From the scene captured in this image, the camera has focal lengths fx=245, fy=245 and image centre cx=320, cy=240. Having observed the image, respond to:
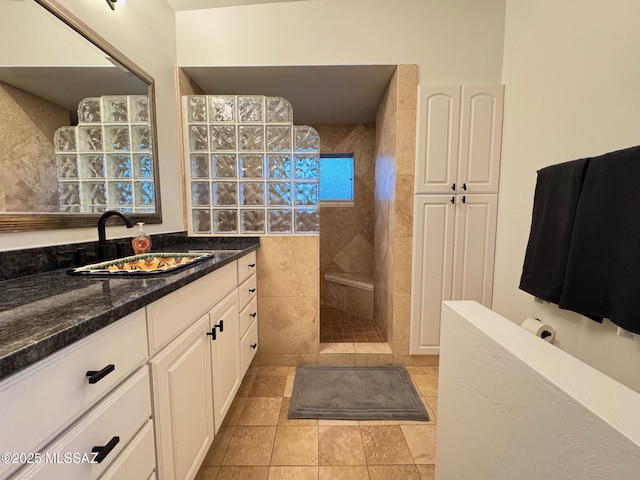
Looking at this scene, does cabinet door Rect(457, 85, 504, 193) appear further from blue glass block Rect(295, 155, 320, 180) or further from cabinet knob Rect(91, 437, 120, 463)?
cabinet knob Rect(91, 437, 120, 463)

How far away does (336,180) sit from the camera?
10.1 feet

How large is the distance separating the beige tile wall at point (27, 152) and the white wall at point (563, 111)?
2.18m

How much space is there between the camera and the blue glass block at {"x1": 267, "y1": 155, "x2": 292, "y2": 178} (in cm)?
181

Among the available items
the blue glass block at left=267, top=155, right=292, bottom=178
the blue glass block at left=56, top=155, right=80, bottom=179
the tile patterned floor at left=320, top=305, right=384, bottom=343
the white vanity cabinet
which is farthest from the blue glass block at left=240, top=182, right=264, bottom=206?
the tile patterned floor at left=320, top=305, right=384, bottom=343

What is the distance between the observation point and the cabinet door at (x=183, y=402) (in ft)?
2.44

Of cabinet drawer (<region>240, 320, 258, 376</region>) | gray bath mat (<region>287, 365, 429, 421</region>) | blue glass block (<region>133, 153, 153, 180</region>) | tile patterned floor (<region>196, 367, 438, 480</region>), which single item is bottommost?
tile patterned floor (<region>196, 367, 438, 480</region>)

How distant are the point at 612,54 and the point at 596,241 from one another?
0.74m

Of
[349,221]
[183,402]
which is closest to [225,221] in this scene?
[183,402]

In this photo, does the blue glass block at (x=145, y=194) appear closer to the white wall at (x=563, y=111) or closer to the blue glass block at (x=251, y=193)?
the blue glass block at (x=251, y=193)

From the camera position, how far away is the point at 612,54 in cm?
96

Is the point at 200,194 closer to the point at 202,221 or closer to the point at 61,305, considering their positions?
the point at 202,221

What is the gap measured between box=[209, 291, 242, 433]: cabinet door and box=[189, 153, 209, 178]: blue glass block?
97cm

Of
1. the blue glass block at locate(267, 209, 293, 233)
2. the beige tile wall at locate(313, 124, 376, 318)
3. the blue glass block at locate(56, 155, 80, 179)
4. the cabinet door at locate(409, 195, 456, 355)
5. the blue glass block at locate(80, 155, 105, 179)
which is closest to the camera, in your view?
the blue glass block at locate(56, 155, 80, 179)

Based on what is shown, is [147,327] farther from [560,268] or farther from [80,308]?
[560,268]
